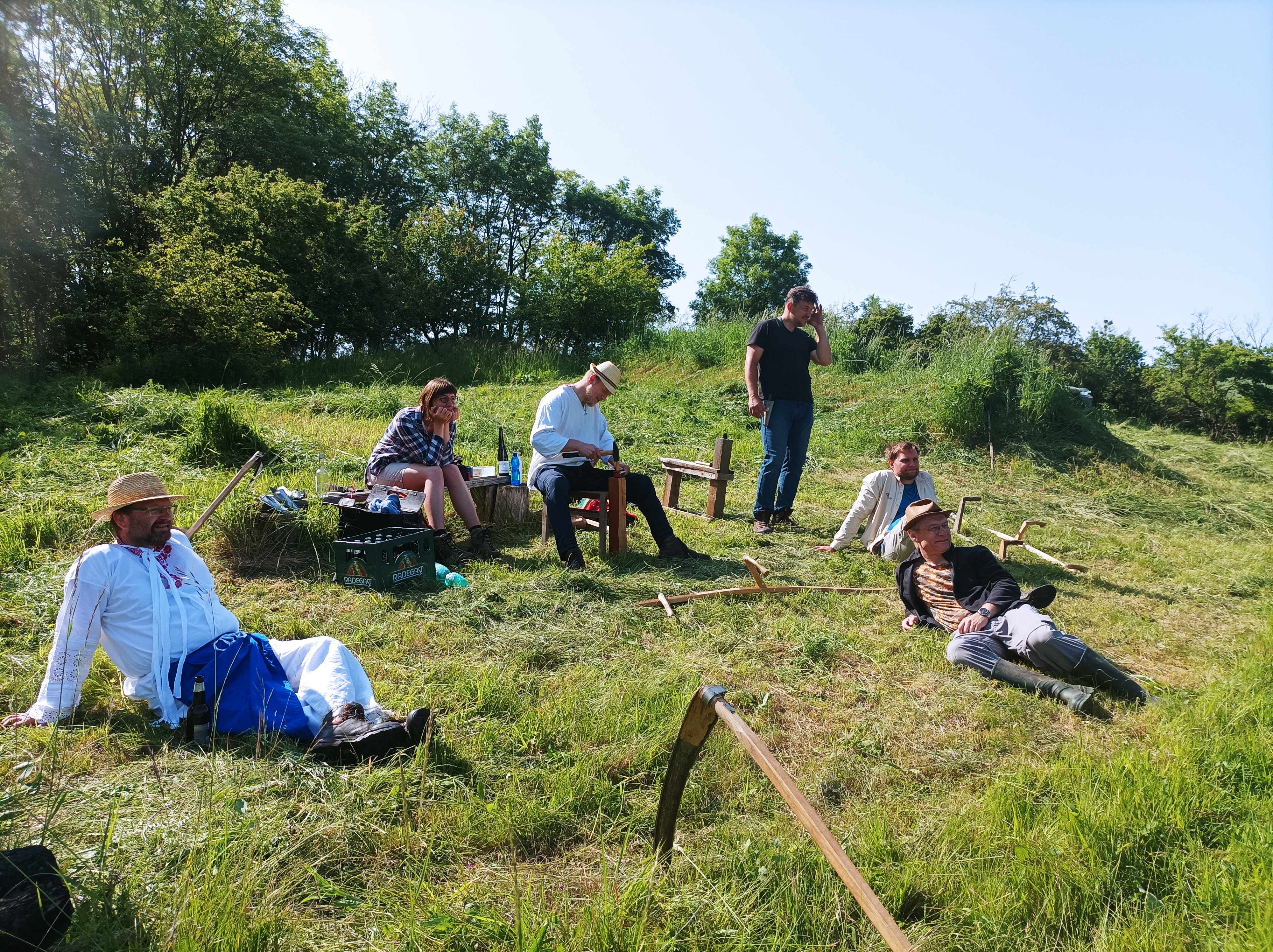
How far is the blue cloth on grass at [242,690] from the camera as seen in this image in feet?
9.84

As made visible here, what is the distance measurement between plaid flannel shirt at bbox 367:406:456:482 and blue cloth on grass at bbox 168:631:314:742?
296cm

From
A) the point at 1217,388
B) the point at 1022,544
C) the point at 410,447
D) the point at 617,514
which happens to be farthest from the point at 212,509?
the point at 1217,388

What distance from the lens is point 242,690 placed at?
3072mm

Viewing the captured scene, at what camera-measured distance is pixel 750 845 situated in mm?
2408

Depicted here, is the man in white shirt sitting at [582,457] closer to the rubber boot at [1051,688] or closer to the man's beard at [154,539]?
the rubber boot at [1051,688]

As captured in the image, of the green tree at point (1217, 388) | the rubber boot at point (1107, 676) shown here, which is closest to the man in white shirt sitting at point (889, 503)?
the rubber boot at point (1107, 676)

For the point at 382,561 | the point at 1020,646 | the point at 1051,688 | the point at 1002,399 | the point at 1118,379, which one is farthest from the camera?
the point at 1118,379

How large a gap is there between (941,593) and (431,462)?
12.9 feet

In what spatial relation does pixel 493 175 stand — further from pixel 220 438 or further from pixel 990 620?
pixel 990 620

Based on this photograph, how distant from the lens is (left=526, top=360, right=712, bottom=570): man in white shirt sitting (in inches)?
239

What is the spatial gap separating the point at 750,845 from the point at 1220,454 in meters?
15.0

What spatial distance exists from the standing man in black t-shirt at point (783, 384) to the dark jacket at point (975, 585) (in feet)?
7.73

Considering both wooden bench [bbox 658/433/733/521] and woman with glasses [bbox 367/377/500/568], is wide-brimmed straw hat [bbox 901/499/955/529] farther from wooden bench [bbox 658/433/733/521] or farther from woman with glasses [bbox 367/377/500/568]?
woman with glasses [bbox 367/377/500/568]

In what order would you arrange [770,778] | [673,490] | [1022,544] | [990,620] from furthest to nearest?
1. [673,490]
2. [1022,544]
3. [990,620]
4. [770,778]
